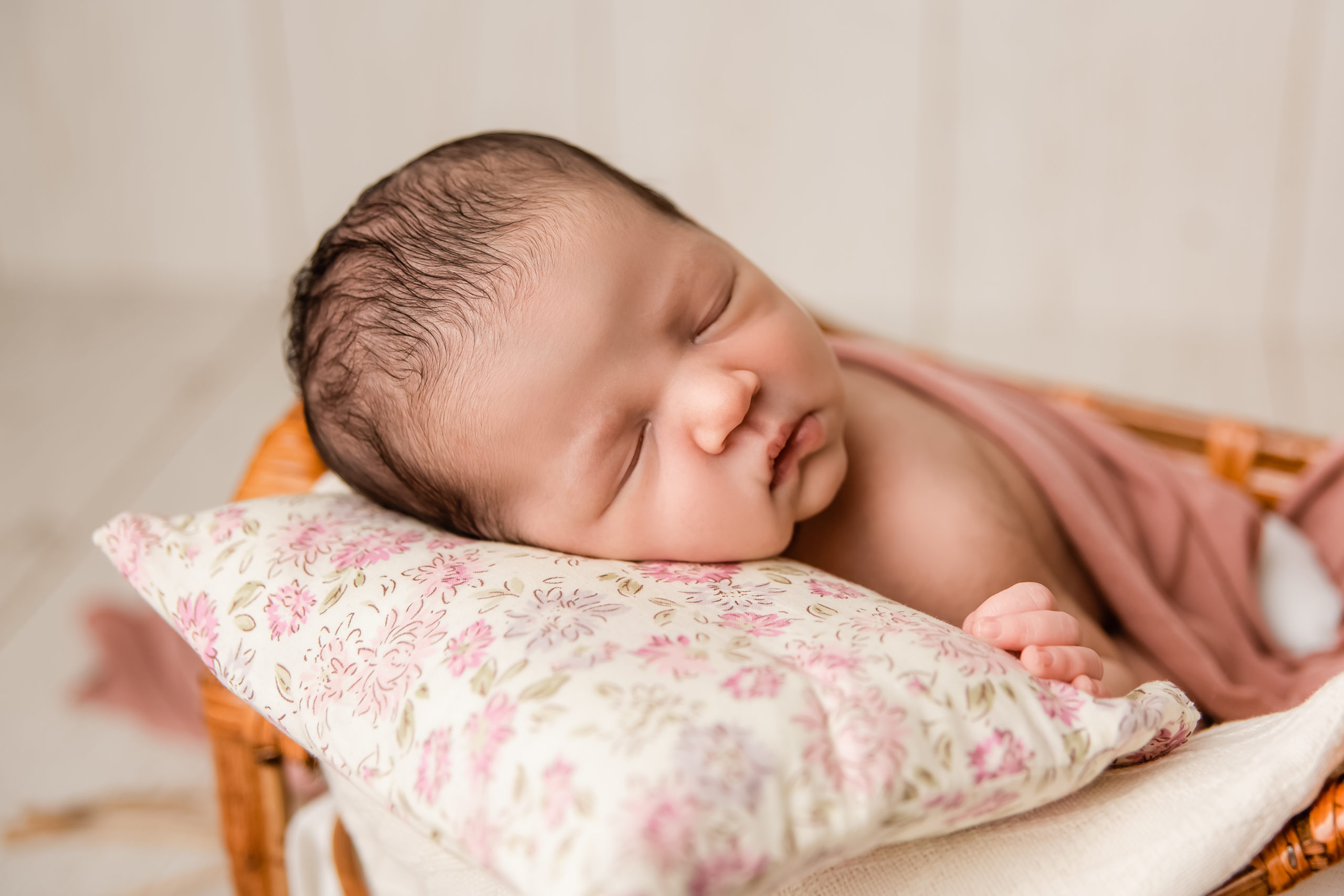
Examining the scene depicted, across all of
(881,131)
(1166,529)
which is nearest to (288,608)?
(1166,529)

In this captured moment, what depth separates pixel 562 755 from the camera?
0.47 meters

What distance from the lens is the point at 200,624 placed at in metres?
0.69

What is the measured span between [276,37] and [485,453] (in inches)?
69.2

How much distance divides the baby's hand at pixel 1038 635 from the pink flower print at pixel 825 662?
116mm

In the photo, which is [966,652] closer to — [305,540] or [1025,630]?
[1025,630]

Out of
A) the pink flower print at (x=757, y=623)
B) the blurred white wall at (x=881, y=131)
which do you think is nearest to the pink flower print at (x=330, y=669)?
the pink flower print at (x=757, y=623)

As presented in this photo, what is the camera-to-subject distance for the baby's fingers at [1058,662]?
0.59 metres

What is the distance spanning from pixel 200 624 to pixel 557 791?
344 millimetres

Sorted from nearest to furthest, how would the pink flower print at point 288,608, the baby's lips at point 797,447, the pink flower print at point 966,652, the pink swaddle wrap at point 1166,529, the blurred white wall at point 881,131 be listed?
1. the pink flower print at point 966,652
2. the pink flower print at point 288,608
3. the baby's lips at point 797,447
4. the pink swaddle wrap at point 1166,529
5. the blurred white wall at point 881,131

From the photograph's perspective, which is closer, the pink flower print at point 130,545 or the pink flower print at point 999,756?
the pink flower print at point 999,756

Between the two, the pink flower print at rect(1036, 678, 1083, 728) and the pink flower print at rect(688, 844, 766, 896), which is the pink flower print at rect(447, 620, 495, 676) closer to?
the pink flower print at rect(688, 844, 766, 896)

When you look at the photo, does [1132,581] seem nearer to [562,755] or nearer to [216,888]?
[562,755]

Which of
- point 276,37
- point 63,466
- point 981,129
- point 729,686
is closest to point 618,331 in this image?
point 729,686

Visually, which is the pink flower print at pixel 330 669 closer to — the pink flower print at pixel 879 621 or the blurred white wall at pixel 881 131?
the pink flower print at pixel 879 621
